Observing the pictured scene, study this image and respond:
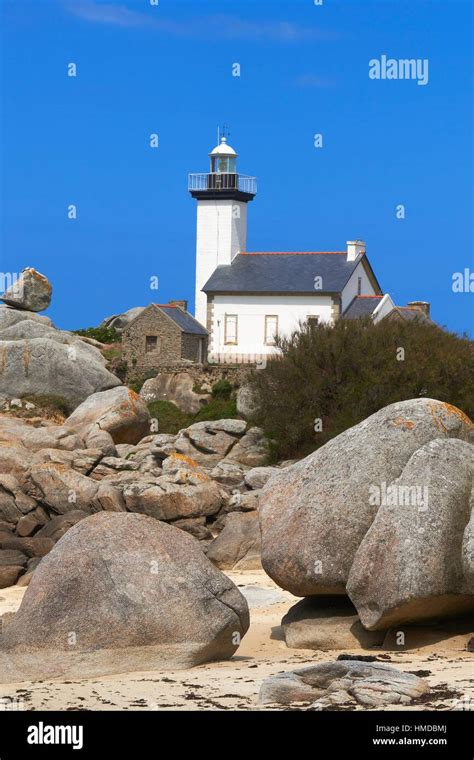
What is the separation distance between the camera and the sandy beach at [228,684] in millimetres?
12508

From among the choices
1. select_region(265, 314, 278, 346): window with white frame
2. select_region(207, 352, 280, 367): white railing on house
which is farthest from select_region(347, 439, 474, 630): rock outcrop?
select_region(265, 314, 278, 346): window with white frame

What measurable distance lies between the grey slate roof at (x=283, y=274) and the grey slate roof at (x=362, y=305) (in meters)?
1.25

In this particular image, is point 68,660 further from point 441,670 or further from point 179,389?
point 179,389

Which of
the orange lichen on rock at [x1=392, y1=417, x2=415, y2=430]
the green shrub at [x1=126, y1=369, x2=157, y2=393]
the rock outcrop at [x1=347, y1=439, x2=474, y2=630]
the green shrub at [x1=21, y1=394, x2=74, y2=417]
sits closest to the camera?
the rock outcrop at [x1=347, y1=439, x2=474, y2=630]

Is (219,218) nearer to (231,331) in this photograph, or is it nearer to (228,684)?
(231,331)

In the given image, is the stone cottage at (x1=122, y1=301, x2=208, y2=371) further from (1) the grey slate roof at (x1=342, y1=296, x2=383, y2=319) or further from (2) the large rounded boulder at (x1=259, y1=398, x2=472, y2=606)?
(2) the large rounded boulder at (x1=259, y1=398, x2=472, y2=606)

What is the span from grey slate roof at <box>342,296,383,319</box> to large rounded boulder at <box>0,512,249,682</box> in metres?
45.9

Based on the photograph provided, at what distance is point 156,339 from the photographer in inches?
2425

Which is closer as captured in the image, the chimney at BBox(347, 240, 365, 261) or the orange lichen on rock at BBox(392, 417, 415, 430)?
the orange lichen on rock at BBox(392, 417, 415, 430)

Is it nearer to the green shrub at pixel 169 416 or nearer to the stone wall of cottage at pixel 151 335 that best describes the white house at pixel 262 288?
the stone wall of cottage at pixel 151 335

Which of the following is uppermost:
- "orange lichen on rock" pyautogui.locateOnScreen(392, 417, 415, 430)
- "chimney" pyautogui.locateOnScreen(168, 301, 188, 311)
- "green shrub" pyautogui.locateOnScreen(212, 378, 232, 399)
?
"chimney" pyautogui.locateOnScreen(168, 301, 188, 311)

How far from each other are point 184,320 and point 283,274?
5.26 metres

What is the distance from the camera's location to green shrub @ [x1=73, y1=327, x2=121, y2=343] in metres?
66.3

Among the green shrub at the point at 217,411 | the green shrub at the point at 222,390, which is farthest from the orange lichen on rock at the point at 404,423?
the green shrub at the point at 222,390
